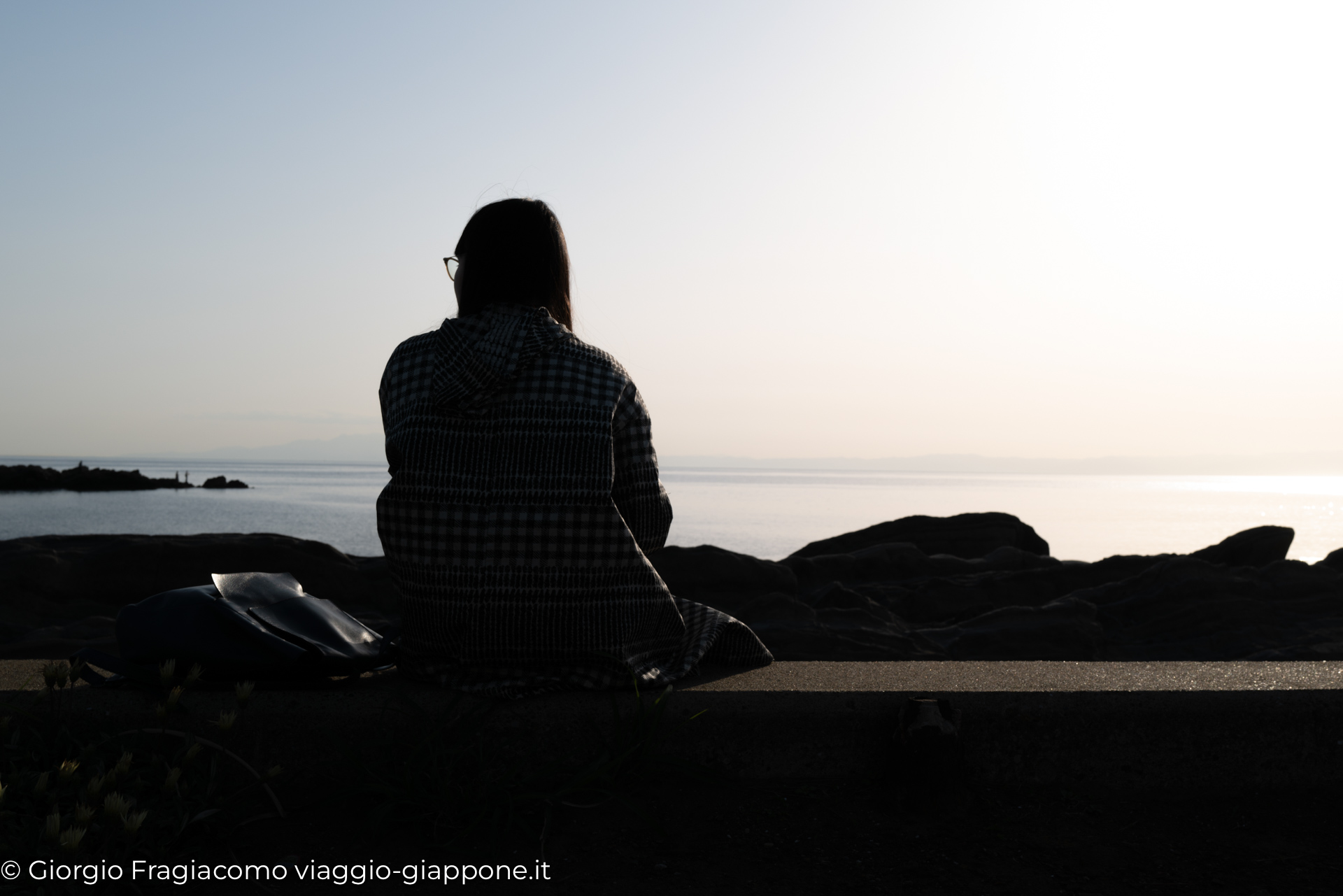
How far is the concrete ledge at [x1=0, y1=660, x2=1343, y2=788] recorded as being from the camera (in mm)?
2344

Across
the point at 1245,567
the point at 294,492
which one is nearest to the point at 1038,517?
the point at 1245,567

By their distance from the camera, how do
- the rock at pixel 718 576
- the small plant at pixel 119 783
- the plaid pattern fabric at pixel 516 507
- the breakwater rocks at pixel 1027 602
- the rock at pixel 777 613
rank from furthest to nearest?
the rock at pixel 718 576, the rock at pixel 777 613, the breakwater rocks at pixel 1027 602, the plaid pattern fabric at pixel 516 507, the small plant at pixel 119 783

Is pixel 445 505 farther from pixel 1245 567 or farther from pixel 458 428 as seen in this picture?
pixel 1245 567

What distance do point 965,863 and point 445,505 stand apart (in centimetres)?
155

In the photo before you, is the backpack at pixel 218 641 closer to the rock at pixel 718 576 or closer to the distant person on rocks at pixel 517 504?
the distant person on rocks at pixel 517 504

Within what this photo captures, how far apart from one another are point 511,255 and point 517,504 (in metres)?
0.75

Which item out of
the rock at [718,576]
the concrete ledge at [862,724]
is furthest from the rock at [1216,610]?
the concrete ledge at [862,724]

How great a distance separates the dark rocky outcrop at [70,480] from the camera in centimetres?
2883

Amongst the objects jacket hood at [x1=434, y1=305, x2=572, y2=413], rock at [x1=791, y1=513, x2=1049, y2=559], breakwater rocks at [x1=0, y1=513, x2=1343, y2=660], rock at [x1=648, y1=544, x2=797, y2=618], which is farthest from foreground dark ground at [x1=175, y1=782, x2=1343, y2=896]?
rock at [x1=791, y1=513, x2=1049, y2=559]

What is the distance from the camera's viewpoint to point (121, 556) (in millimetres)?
7105

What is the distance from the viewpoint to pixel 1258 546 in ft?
32.1

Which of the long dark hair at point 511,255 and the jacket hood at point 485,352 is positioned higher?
the long dark hair at point 511,255

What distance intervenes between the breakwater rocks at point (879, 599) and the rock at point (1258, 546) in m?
0.60

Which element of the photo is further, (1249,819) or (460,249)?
(460,249)
